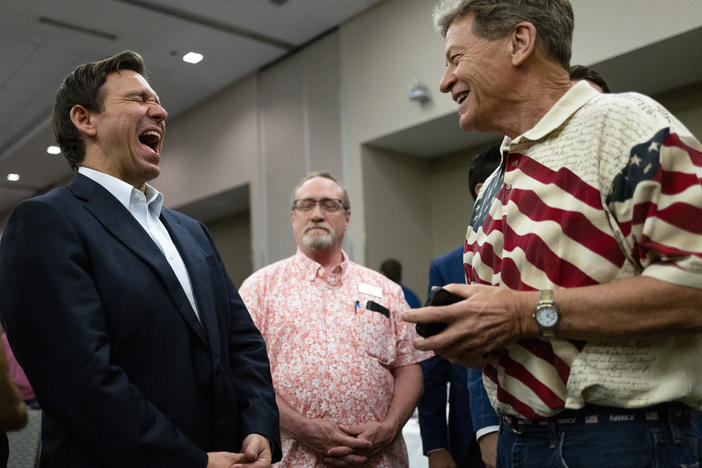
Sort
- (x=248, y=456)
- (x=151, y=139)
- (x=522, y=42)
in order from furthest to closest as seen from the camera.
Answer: (x=151, y=139)
(x=248, y=456)
(x=522, y=42)

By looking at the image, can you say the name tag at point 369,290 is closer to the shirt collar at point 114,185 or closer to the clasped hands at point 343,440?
the clasped hands at point 343,440

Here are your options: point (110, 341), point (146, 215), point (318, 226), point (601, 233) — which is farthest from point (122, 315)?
point (318, 226)

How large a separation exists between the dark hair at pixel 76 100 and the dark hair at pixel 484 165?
1.27 m

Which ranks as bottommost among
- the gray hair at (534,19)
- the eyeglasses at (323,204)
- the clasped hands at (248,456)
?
the clasped hands at (248,456)

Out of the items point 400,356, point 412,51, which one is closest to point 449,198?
point 412,51

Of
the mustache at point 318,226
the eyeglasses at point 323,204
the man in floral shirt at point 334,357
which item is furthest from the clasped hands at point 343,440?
the eyeglasses at point 323,204

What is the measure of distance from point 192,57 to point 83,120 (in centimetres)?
587

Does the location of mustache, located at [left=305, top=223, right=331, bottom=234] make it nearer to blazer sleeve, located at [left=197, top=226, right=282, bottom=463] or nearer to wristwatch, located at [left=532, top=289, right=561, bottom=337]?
blazer sleeve, located at [left=197, top=226, right=282, bottom=463]

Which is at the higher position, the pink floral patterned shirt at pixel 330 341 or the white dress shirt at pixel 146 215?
the white dress shirt at pixel 146 215

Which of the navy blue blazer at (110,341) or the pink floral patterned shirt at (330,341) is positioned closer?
the navy blue blazer at (110,341)

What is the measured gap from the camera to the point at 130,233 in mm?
1501

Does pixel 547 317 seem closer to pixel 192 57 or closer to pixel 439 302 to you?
pixel 439 302

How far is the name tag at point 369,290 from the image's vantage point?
248cm

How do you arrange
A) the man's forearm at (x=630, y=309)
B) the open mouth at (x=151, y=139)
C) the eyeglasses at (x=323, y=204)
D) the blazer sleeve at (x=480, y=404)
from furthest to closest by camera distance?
the eyeglasses at (x=323, y=204) < the blazer sleeve at (x=480, y=404) < the open mouth at (x=151, y=139) < the man's forearm at (x=630, y=309)
